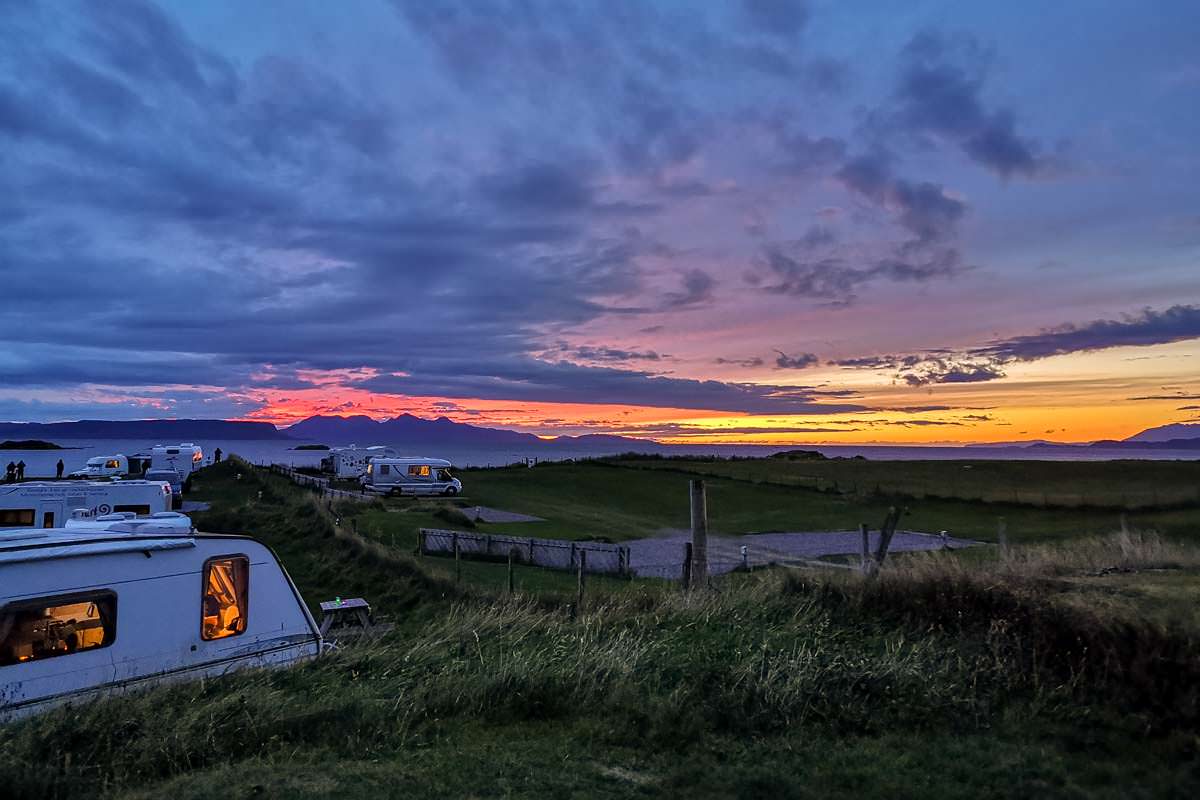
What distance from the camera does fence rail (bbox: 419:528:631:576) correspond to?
19953 mm

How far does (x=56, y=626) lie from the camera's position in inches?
290

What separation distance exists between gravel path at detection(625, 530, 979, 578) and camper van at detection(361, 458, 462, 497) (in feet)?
55.7

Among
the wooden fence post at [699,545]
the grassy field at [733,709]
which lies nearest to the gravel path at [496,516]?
the wooden fence post at [699,545]

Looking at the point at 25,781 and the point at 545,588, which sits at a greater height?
the point at 25,781

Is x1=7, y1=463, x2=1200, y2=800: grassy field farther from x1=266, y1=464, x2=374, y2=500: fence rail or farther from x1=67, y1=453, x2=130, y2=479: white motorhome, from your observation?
x1=67, y1=453, x2=130, y2=479: white motorhome

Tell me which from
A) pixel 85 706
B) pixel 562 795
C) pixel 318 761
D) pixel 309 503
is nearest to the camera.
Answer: pixel 562 795

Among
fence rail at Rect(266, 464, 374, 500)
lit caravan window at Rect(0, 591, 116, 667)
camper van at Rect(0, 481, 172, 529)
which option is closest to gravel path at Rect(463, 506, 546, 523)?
fence rail at Rect(266, 464, 374, 500)

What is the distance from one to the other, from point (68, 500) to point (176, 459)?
96.5ft

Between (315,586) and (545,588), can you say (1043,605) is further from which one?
(315,586)

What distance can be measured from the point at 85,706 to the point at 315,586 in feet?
44.3

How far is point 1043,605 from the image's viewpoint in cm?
677

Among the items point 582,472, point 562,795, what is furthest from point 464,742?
point 582,472

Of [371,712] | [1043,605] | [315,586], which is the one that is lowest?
[315,586]

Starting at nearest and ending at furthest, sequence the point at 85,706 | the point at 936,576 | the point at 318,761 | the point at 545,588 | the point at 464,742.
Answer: the point at 318,761 < the point at 464,742 < the point at 85,706 < the point at 936,576 < the point at 545,588
